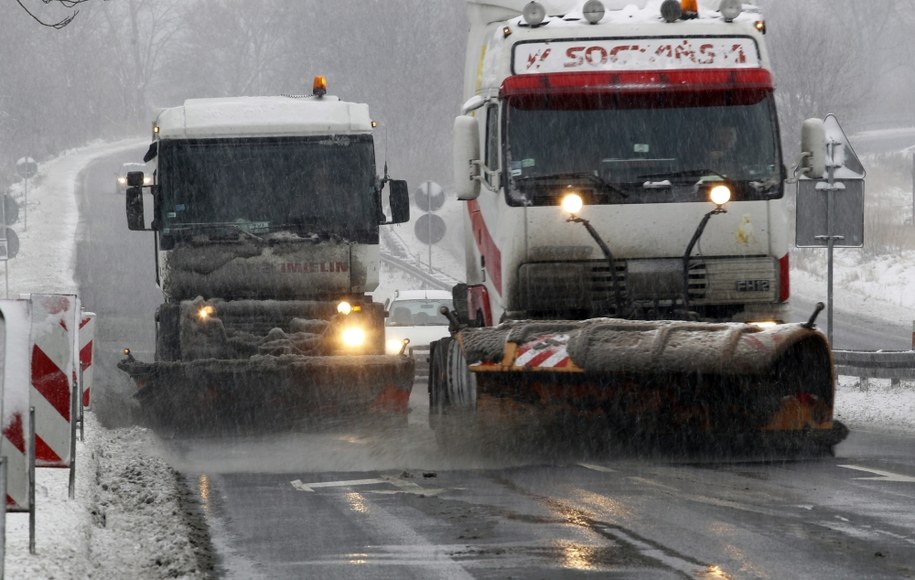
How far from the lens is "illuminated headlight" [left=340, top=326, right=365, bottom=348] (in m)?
14.5

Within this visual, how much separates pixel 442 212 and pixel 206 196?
3987cm

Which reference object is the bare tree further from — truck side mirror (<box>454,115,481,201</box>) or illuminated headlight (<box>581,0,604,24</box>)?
truck side mirror (<box>454,115,481,201</box>)

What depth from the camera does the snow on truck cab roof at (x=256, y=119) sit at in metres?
14.6

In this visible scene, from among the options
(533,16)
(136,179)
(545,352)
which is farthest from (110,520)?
(136,179)

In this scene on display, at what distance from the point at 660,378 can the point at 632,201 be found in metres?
1.45

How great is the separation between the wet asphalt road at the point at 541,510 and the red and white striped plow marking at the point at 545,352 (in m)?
0.75

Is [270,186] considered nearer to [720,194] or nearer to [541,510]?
[720,194]

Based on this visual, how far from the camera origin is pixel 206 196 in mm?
14461

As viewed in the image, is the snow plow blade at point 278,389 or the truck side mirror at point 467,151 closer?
the truck side mirror at point 467,151

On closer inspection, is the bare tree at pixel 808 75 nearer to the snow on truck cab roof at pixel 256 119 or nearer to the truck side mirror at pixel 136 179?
the snow on truck cab roof at pixel 256 119

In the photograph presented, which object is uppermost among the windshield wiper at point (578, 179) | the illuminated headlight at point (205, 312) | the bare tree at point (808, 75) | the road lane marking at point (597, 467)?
the bare tree at point (808, 75)

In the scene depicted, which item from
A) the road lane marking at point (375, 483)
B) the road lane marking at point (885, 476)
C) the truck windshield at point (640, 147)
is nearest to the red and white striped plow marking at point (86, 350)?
the road lane marking at point (375, 483)

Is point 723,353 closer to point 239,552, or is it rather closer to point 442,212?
point 239,552

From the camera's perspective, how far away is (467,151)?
12.3 meters
